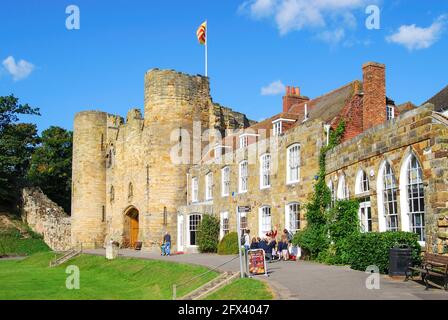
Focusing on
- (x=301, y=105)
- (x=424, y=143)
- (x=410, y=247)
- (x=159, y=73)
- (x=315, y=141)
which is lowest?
(x=410, y=247)

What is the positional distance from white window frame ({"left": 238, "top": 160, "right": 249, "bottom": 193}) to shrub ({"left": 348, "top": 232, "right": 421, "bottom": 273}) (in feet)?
40.2

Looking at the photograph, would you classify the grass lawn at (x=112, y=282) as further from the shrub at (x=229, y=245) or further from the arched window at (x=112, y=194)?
the arched window at (x=112, y=194)

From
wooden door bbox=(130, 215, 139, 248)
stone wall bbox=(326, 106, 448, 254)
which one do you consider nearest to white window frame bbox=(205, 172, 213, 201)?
wooden door bbox=(130, 215, 139, 248)

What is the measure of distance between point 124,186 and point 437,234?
31825 millimetres

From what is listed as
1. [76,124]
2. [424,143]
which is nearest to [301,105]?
[424,143]

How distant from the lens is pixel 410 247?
15531 mm

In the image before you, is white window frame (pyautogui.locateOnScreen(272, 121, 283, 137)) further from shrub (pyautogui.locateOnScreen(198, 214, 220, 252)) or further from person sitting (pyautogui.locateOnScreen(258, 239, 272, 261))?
person sitting (pyautogui.locateOnScreen(258, 239, 272, 261))

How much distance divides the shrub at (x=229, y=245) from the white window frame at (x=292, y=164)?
4695 mm

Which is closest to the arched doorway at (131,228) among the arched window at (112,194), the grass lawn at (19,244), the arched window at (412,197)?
the arched window at (112,194)

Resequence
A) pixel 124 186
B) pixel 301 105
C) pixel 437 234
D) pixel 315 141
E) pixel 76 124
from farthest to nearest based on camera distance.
A: pixel 76 124, pixel 124 186, pixel 301 105, pixel 315 141, pixel 437 234

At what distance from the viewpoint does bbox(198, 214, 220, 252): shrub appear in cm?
3253

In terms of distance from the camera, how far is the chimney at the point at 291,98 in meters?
33.6

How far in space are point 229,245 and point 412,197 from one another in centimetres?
1387
